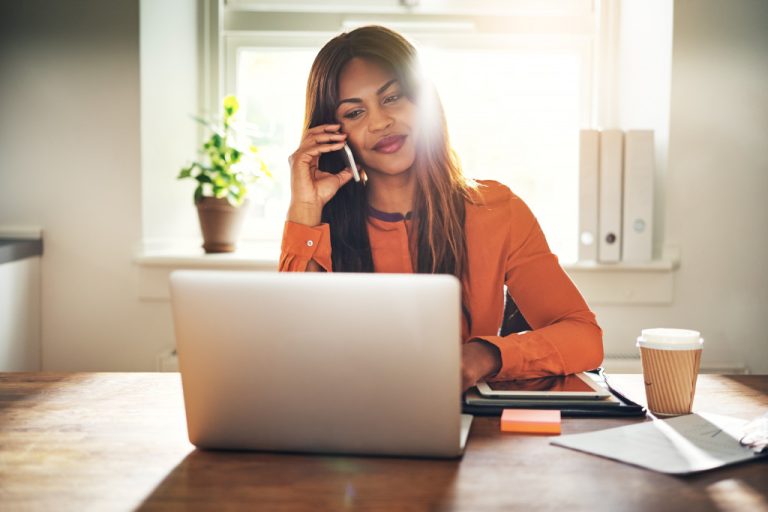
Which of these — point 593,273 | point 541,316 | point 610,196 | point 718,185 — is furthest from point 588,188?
point 541,316

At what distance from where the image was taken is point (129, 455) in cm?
97

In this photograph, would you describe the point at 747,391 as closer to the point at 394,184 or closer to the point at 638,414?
the point at 638,414

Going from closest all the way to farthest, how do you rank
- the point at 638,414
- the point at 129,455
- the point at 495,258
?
the point at 129,455 → the point at 638,414 → the point at 495,258

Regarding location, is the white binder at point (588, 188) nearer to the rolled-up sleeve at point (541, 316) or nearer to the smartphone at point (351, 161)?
the rolled-up sleeve at point (541, 316)

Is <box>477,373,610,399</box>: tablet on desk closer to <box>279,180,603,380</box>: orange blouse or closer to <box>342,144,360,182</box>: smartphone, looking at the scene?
<box>279,180,603,380</box>: orange blouse

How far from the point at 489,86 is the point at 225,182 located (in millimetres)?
1055

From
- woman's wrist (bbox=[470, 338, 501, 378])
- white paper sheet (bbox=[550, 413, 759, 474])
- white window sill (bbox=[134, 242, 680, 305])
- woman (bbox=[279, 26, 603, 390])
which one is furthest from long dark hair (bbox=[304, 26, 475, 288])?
white window sill (bbox=[134, 242, 680, 305])

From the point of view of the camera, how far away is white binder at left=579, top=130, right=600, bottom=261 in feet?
8.41

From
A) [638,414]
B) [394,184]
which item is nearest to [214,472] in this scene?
[638,414]

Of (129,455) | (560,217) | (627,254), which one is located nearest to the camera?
(129,455)

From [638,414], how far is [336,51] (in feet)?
3.32

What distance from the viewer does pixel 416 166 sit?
178 cm

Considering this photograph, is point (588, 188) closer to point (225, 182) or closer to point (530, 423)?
point (225, 182)

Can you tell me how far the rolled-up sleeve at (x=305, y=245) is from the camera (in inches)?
65.5
